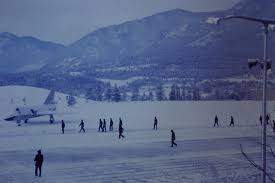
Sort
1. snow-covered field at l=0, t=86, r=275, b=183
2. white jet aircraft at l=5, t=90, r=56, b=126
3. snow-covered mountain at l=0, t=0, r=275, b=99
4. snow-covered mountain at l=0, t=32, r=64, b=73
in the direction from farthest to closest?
snow-covered mountain at l=0, t=32, r=64, b=73 < snow-covered mountain at l=0, t=0, r=275, b=99 < white jet aircraft at l=5, t=90, r=56, b=126 < snow-covered field at l=0, t=86, r=275, b=183

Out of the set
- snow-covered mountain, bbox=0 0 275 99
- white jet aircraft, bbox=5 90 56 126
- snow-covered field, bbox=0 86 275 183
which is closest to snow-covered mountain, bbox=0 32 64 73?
snow-covered mountain, bbox=0 0 275 99

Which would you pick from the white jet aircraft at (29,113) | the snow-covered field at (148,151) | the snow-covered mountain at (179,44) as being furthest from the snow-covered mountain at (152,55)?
the white jet aircraft at (29,113)

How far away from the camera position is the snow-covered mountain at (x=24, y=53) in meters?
38.3

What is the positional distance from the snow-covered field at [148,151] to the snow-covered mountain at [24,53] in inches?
268

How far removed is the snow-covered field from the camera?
A: 14406mm

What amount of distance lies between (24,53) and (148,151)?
3107cm

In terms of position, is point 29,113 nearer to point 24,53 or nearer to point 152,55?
point 24,53

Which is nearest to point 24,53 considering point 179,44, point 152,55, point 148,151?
point 152,55

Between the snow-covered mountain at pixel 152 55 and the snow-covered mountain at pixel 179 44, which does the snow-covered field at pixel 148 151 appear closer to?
the snow-covered mountain at pixel 152 55

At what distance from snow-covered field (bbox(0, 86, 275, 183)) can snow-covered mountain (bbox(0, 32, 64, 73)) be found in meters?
6.80

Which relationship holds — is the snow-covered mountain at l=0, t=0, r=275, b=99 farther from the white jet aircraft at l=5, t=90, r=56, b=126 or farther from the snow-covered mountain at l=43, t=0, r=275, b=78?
the white jet aircraft at l=5, t=90, r=56, b=126

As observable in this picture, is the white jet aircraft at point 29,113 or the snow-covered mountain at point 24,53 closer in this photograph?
the white jet aircraft at point 29,113

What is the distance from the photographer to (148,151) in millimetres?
19672

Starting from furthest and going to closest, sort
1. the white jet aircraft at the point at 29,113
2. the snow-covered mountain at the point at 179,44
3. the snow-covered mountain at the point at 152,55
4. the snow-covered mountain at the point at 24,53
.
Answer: the snow-covered mountain at the point at 24,53 < the snow-covered mountain at the point at 152,55 < the white jet aircraft at the point at 29,113 < the snow-covered mountain at the point at 179,44
